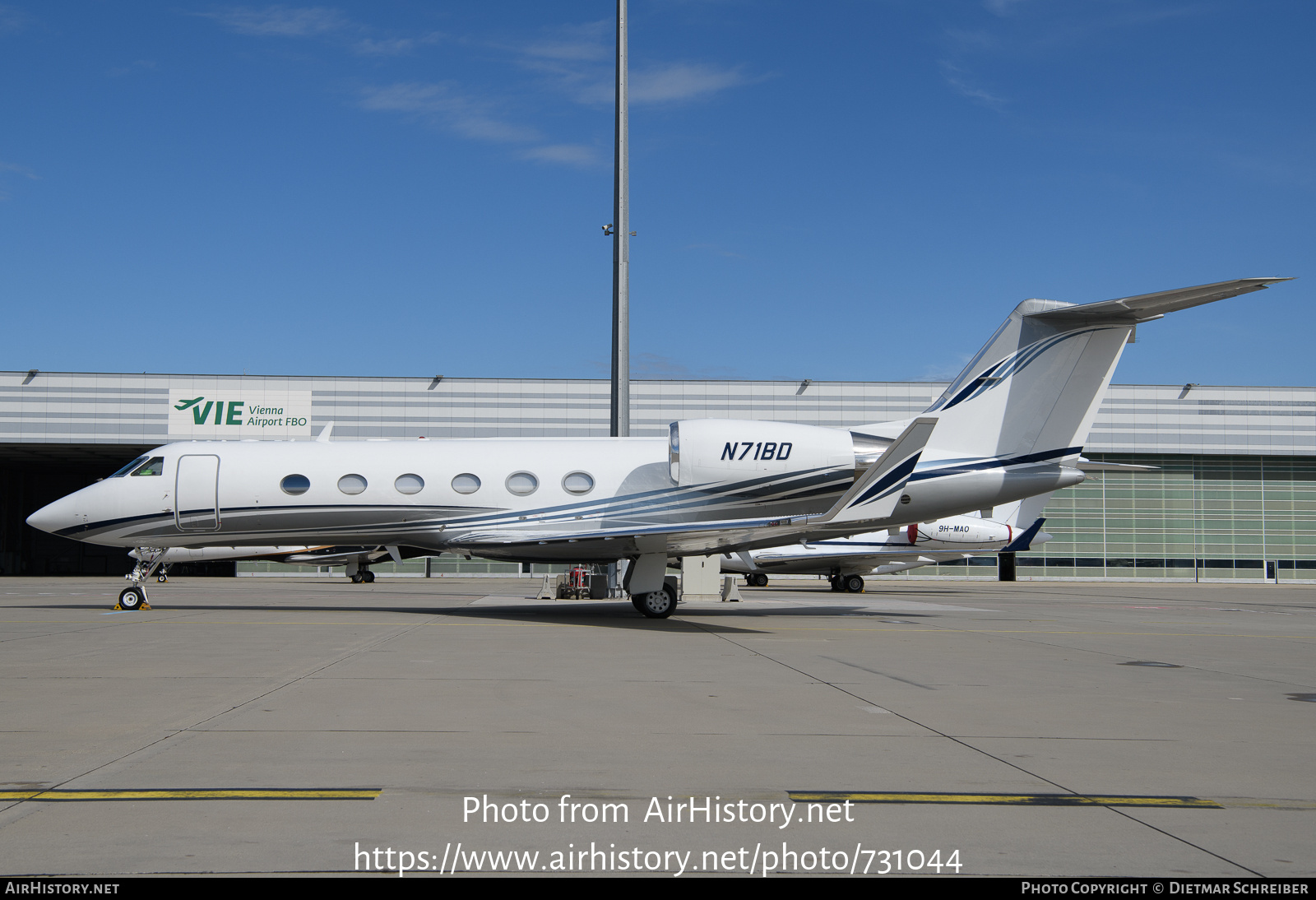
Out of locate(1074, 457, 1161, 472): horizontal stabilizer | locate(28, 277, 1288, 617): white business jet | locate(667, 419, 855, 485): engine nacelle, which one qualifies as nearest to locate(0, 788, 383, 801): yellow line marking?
locate(28, 277, 1288, 617): white business jet

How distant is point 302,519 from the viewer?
17.0 metres

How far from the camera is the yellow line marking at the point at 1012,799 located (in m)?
4.70

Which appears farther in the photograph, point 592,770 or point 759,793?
point 592,770

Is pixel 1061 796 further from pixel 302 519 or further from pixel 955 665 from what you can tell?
pixel 302 519

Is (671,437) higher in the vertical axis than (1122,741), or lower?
higher

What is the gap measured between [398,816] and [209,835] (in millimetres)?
784

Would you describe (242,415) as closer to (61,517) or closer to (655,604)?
(61,517)

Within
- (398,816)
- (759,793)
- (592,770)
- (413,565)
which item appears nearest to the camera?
(398,816)

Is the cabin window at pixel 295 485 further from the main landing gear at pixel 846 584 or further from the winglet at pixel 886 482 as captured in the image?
the main landing gear at pixel 846 584

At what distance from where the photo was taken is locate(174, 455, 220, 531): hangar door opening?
17.0m

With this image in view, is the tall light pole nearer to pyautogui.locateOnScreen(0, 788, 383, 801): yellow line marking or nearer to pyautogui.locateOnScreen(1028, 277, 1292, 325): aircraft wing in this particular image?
pyautogui.locateOnScreen(1028, 277, 1292, 325): aircraft wing

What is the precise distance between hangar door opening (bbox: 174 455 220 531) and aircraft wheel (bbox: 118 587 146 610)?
5.48 feet
